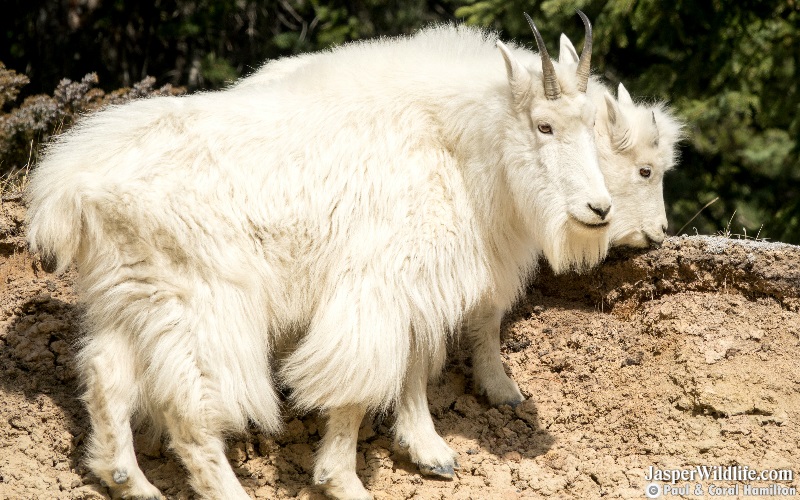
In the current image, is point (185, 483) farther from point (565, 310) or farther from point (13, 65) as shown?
point (13, 65)

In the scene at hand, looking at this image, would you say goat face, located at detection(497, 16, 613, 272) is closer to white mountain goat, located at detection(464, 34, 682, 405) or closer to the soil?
white mountain goat, located at detection(464, 34, 682, 405)

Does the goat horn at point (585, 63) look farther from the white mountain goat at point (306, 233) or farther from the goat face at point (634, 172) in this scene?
the goat face at point (634, 172)

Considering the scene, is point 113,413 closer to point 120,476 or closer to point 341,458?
point 120,476

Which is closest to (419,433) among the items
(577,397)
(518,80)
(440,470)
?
(440,470)

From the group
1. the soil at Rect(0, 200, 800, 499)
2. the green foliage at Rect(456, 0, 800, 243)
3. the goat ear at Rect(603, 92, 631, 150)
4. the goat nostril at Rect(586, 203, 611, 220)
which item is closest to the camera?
the goat nostril at Rect(586, 203, 611, 220)

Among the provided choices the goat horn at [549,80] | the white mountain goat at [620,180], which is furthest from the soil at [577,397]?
the goat horn at [549,80]

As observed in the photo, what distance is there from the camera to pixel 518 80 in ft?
16.7

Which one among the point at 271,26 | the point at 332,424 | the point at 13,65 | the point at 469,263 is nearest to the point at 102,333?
the point at 332,424

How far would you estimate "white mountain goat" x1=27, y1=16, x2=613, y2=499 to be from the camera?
4809 millimetres

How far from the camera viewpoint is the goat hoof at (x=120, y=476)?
4836mm

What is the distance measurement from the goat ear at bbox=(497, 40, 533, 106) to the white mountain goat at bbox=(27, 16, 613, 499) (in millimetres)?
18

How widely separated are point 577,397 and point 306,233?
226 centimetres

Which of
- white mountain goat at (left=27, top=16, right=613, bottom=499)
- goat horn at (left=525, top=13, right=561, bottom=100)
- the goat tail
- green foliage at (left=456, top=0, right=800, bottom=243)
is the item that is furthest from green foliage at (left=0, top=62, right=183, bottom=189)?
goat horn at (left=525, top=13, right=561, bottom=100)

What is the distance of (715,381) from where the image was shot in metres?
5.69
